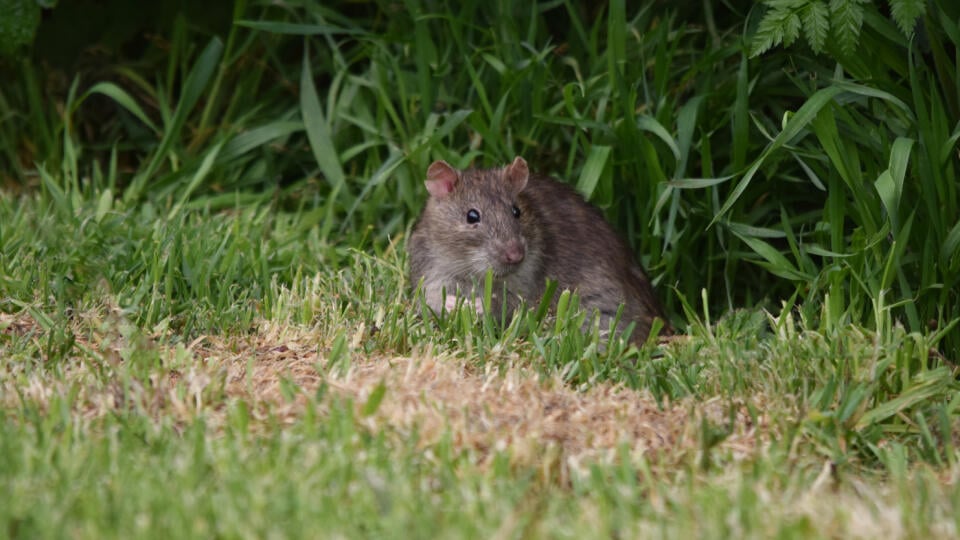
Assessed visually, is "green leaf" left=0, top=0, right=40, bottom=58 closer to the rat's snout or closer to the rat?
the rat

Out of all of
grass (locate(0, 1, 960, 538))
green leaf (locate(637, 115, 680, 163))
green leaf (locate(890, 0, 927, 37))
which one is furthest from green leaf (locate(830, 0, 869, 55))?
green leaf (locate(637, 115, 680, 163))

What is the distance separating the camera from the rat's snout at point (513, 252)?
17.1ft

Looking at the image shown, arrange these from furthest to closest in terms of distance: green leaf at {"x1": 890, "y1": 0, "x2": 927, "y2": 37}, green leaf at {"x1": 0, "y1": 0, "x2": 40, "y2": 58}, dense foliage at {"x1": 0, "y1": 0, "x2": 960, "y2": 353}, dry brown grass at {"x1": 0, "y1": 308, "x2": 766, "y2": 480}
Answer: green leaf at {"x1": 0, "y1": 0, "x2": 40, "y2": 58}, dense foliage at {"x1": 0, "y1": 0, "x2": 960, "y2": 353}, green leaf at {"x1": 890, "y1": 0, "x2": 927, "y2": 37}, dry brown grass at {"x1": 0, "y1": 308, "x2": 766, "y2": 480}

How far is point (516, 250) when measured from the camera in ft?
17.1

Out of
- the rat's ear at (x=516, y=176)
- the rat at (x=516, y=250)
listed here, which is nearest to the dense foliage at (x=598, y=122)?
the rat at (x=516, y=250)

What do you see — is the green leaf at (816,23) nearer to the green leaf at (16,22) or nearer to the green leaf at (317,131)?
the green leaf at (317,131)

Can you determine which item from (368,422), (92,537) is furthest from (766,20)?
(92,537)

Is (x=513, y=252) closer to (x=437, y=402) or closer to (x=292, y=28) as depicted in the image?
(x=437, y=402)

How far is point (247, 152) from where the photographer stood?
6.93 metres

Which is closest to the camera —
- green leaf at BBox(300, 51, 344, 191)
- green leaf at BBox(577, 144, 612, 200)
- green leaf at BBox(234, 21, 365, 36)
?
green leaf at BBox(577, 144, 612, 200)

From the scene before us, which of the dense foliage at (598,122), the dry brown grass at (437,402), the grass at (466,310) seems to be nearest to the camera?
the grass at (466,310)

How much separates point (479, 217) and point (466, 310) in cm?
77

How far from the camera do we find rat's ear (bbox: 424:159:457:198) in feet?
A: 18.0

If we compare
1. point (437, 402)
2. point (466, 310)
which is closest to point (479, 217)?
point (466, 310)
